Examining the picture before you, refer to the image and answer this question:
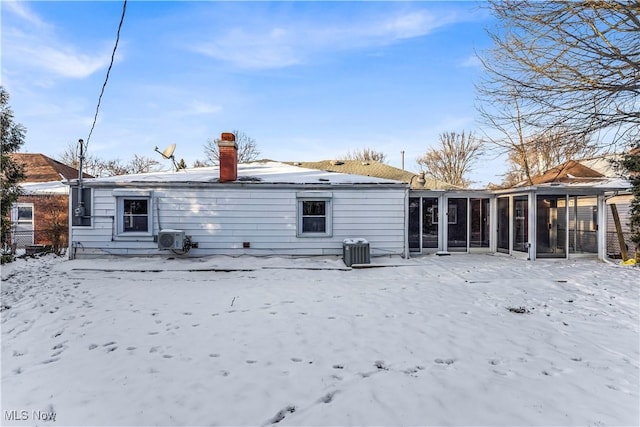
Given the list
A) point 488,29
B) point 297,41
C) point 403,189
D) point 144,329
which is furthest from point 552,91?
point 144,329

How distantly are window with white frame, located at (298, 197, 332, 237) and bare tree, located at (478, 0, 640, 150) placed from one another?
5981mm

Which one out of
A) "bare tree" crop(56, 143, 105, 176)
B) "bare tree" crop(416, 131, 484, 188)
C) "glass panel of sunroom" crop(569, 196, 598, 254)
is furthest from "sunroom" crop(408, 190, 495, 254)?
"bare tree" crop(56, 143, 105, 176)

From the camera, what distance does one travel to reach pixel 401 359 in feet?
12.4

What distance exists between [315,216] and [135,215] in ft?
19.9

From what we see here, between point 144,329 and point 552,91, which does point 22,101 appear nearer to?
point 144,329

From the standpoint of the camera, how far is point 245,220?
10594 mm

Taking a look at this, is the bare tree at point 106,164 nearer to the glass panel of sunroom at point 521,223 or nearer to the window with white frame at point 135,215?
the window with white frame at point 135,215

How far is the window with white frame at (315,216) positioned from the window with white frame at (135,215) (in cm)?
519

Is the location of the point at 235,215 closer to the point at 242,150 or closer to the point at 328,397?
the point at 328,397

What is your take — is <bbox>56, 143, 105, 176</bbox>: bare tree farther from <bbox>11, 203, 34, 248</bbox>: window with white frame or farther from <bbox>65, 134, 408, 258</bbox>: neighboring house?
<bbox>65, 134, 408, 258</bbox>: neighboring house

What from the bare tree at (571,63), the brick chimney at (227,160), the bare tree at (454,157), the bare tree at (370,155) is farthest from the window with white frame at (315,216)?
the bare tree at (370,155)

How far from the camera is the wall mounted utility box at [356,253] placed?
387 inches

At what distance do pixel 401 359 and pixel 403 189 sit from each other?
775cm

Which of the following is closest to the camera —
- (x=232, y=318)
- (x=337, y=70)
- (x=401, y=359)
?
(x=401, y=359)
